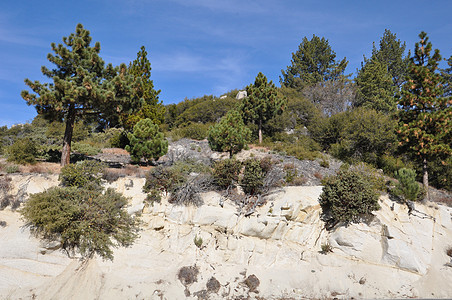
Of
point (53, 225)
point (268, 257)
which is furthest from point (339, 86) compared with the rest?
point (53, 225)

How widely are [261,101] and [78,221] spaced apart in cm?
2096

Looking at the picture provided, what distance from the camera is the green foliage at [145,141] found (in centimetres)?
1733

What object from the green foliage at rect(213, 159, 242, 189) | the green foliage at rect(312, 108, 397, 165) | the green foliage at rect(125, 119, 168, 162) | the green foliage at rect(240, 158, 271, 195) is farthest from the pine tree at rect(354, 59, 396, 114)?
the green foliage at rect(125, 119, 168, 162)

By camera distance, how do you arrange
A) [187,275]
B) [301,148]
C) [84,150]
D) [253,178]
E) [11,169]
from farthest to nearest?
[301,148], [84,150], [253,178], [11,169], [187,275]

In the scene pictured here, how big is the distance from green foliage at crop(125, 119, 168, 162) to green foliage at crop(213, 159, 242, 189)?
533cm

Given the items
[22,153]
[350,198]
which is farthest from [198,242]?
[22,153]

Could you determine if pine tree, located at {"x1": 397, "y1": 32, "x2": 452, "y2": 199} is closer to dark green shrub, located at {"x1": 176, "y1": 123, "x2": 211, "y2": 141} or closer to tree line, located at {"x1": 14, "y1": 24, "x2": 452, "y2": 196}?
tree line, located at {"x1": 14, "y1": 24, "x2": 452, "y2": 196}

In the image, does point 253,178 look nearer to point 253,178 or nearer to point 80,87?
point 253,178

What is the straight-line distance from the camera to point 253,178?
14164 mm

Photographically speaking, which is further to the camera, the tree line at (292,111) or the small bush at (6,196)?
the tree line at (292,111)

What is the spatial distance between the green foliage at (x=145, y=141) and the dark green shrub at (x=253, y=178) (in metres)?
6.81

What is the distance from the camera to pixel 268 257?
474 inches

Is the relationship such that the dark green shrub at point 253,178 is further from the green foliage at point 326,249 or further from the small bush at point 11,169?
the small bush at point 11,169

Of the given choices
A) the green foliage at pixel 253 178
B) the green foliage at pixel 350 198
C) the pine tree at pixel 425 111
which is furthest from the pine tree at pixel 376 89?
the green foliage at pixel 253 178
